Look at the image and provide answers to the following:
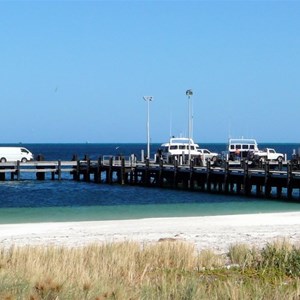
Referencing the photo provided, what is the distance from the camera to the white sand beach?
1875 centimetres

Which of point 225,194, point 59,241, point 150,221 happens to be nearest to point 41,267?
point 59,241

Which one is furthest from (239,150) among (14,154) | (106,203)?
(106,203)

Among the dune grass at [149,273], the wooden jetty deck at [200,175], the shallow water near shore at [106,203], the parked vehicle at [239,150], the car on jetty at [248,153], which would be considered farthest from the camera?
the parked vehicle at [239,150]

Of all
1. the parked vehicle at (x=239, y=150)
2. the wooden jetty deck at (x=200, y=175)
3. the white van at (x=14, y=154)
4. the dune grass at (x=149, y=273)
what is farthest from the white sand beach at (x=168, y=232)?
the white van at (x=14, y=154)

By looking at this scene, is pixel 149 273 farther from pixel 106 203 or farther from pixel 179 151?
pixel 179 151

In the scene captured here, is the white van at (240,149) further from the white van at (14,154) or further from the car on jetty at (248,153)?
the white van at (14,154)

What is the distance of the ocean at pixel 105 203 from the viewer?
31938mm

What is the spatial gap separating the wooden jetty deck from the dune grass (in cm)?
2994

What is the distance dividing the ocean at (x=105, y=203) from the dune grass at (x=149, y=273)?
14733mm

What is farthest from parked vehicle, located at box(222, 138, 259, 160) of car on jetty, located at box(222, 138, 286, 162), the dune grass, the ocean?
the dune grass

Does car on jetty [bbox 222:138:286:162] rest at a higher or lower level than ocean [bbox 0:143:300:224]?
higher

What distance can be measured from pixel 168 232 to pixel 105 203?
73.9 ft

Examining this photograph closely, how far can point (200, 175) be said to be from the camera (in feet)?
176

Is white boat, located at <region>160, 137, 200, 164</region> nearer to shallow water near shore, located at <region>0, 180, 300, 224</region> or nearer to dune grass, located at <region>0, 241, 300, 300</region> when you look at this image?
shallow water near shore, located at <region>0, 180, 300, 224</region>
